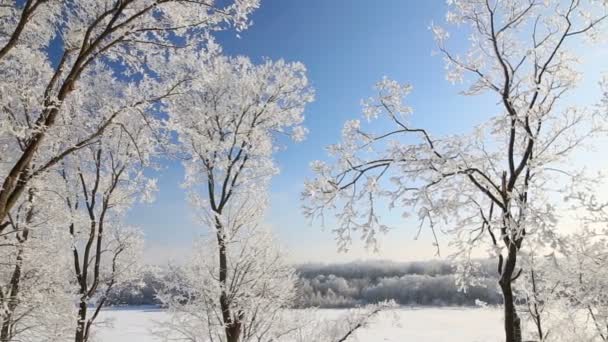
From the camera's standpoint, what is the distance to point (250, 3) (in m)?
4.41

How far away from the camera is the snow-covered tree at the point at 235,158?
789 cm

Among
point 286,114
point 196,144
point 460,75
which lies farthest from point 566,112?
point 196,144

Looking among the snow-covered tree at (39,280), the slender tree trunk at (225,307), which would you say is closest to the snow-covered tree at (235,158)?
the slender tree trunk at (225,307)

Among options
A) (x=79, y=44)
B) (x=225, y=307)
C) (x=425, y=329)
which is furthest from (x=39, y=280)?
(x=425, y=329)

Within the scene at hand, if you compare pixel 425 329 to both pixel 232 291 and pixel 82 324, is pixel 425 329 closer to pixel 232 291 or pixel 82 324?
pixel 232 291

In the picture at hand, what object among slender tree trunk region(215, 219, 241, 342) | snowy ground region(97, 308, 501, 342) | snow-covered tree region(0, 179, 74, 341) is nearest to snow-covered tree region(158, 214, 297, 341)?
slender tree trunk region(215, 219, 241, 342)

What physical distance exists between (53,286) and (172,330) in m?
3.30

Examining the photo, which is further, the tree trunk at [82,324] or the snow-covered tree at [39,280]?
the tree trunk at [82,324]

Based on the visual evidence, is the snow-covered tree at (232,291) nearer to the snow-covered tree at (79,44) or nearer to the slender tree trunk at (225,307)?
the slender tree trunk at (225,307)

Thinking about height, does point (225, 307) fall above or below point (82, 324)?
above

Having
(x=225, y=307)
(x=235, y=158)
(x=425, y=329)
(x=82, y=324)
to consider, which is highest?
(x=235, y=158)

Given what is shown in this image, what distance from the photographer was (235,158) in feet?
27.1

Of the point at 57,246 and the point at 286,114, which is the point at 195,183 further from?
the point at 57,246

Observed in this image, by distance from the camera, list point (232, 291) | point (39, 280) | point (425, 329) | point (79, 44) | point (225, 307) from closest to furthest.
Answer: point (79, 44) → point (225, 307) → point (232, 291) → point (39, 280) → point (425, 329)
